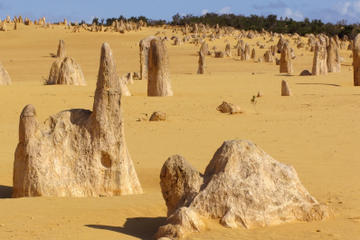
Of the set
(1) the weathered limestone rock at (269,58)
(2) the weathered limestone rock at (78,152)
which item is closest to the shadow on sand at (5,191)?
(2) the weathered limestone rock at (78,152)

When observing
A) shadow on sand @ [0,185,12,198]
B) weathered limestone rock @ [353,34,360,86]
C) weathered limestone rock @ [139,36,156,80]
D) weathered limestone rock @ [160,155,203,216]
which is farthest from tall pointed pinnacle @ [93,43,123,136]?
weathered limestone rock @ [139,36,156,80]

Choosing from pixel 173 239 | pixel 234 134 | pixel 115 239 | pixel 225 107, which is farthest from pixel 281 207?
pixel 225 107

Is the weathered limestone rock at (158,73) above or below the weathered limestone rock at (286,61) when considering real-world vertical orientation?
below

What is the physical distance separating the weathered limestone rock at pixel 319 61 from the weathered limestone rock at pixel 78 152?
20372 millimetres

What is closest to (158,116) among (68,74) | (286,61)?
(68,74)

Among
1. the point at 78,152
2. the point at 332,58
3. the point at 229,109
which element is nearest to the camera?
the point at 78,152

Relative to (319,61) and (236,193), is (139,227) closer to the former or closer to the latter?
(236,193)

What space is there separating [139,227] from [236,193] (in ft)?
3.31

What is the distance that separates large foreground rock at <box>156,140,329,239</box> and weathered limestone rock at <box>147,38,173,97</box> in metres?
13.1

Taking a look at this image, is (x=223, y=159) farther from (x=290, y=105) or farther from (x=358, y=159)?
(x=290, y=105)

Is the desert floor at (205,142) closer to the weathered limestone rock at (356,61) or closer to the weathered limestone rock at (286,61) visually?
the weathered limestone rock at (356,61)

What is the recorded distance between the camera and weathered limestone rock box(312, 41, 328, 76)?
27641 mm

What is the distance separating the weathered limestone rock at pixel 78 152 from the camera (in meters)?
7.90

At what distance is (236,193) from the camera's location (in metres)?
6.10
